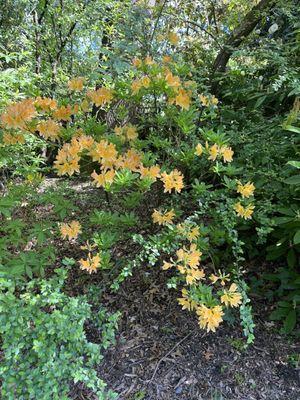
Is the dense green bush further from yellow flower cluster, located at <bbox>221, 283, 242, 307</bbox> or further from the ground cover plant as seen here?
yellow flower cluster, located at <bbox>221, 283, 242, 307</bbox>

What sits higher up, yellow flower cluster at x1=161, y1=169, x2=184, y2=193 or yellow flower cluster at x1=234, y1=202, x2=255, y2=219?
yellow flower cluster at x1=161, y1=169, x2=184, y2=193

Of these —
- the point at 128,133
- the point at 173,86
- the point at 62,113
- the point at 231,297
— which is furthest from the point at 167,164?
the point at 231,297

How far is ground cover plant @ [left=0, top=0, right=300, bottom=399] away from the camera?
59.6 inches

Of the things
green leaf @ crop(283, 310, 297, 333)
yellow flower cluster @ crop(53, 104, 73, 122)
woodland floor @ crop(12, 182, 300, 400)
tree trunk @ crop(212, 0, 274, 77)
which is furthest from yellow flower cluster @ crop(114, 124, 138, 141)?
tree trunk @ crop(212, 0, 274, 77)

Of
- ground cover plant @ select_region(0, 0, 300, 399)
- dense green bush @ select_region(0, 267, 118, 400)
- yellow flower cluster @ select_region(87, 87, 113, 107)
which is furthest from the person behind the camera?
yellow flower cluster @ select_region(87, 87, 113, 107)

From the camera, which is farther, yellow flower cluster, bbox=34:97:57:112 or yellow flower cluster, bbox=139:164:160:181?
yellow flower cluster, bbox=34:97:57:112

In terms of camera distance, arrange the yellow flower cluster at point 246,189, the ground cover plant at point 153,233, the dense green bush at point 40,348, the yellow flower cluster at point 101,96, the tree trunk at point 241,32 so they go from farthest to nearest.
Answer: the tree trunk at point 241,32
the yellow flower cluster at point 101,96
the yellow flower cluster at point 246,189
the ground cover plant at point 153,233
the dense green bush at point 40,348

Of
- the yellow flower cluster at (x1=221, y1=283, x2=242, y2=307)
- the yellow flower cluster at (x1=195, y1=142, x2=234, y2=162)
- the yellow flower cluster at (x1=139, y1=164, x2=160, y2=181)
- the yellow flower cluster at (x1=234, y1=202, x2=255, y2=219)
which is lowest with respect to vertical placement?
Answer: the yellow flower cluster at (x1=221, y1=283, x2=242, y2=307)

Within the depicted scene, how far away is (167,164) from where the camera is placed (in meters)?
1.97

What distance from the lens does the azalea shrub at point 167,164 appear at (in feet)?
5.30

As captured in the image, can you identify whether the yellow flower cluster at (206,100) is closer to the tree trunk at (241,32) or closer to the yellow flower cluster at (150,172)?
the yellow flower cluster at (150,172)

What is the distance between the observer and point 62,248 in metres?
2.49

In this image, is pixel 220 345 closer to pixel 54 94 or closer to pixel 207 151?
pixel 207 151

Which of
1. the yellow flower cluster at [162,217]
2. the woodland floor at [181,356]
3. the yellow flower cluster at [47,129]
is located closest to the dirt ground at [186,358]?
the woodland floor at [181,356]
